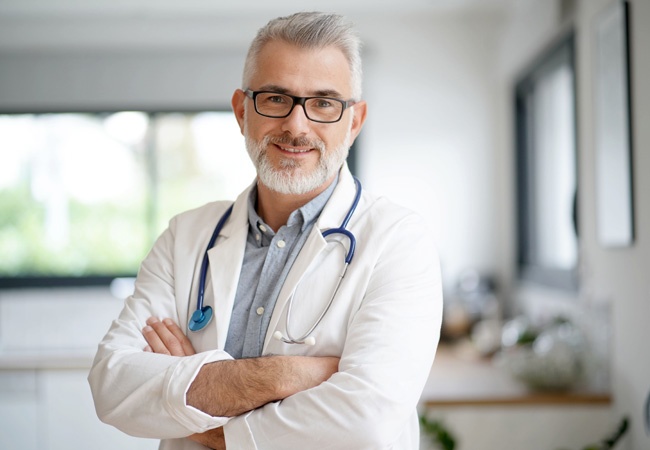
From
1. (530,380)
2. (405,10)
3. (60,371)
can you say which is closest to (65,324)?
(60,371)

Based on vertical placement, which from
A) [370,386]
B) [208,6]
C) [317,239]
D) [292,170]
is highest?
[208,6]

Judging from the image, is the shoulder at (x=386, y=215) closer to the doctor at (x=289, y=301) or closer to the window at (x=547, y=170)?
the doctor at (x=289, y=301)

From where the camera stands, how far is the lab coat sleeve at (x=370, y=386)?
1239 millimetres

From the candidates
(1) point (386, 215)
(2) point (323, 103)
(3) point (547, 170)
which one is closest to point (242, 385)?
(1) point (386, 215)

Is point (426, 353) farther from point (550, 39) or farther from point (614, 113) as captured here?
point (550, 39)

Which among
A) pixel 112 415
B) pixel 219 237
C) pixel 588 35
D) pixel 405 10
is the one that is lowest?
pixel 112 415

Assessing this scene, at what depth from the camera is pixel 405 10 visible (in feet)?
15.2

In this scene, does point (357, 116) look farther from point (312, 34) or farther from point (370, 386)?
point (370, 386)

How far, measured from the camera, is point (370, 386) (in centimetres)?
125

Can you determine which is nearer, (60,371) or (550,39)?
(60,371)

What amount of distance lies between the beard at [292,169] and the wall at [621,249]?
1350 millimetres

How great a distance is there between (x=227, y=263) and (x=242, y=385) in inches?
10.3

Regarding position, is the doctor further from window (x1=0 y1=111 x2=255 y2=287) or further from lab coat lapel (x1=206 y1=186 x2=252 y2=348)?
window (x1=0 y1=111 x2=255 y2=287)

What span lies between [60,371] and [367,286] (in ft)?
7.37
